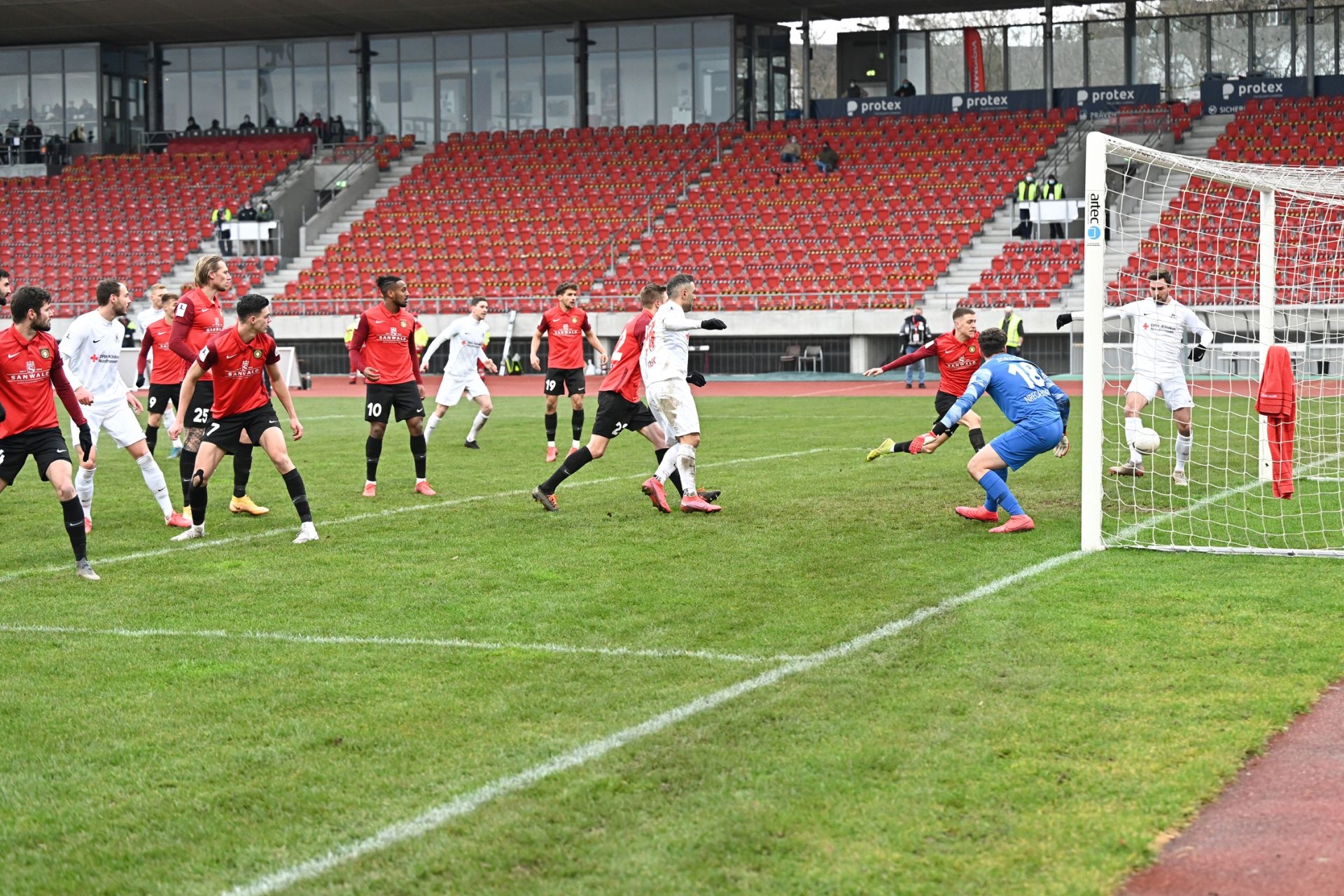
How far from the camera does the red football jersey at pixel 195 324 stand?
11.9m

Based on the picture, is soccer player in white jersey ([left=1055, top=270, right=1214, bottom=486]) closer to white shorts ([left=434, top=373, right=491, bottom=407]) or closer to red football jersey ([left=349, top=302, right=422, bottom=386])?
red football jersey ([left=349, top=302, right=422, bottom=386])

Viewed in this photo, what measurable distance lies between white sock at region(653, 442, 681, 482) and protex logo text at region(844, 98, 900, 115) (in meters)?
32.7

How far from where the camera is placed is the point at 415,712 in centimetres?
589

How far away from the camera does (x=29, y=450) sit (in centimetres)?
929

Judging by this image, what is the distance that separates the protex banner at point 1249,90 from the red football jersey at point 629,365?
30.9 metres

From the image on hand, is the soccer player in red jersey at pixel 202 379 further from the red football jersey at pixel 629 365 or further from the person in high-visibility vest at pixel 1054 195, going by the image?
the person in high-visibility vest at pixel 1054 195

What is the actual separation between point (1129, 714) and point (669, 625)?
255 centimetres

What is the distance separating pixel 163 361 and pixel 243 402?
10.9 ft

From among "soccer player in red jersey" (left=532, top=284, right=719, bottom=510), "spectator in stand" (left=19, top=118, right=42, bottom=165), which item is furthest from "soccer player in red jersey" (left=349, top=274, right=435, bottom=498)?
"spectator in stand" (left=19, top=118, right=42, bottom=165)

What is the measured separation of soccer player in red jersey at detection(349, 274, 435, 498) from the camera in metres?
13.2

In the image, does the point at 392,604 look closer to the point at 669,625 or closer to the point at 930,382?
the point at 669,625

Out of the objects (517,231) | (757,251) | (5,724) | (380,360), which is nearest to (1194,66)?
(757,251)

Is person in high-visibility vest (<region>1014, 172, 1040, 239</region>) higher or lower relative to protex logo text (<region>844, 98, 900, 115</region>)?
lower

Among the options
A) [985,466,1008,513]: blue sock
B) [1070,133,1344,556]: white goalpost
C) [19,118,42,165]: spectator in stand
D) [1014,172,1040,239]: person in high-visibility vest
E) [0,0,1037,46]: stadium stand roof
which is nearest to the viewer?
[1070,133,1344,556]: white goalpost
